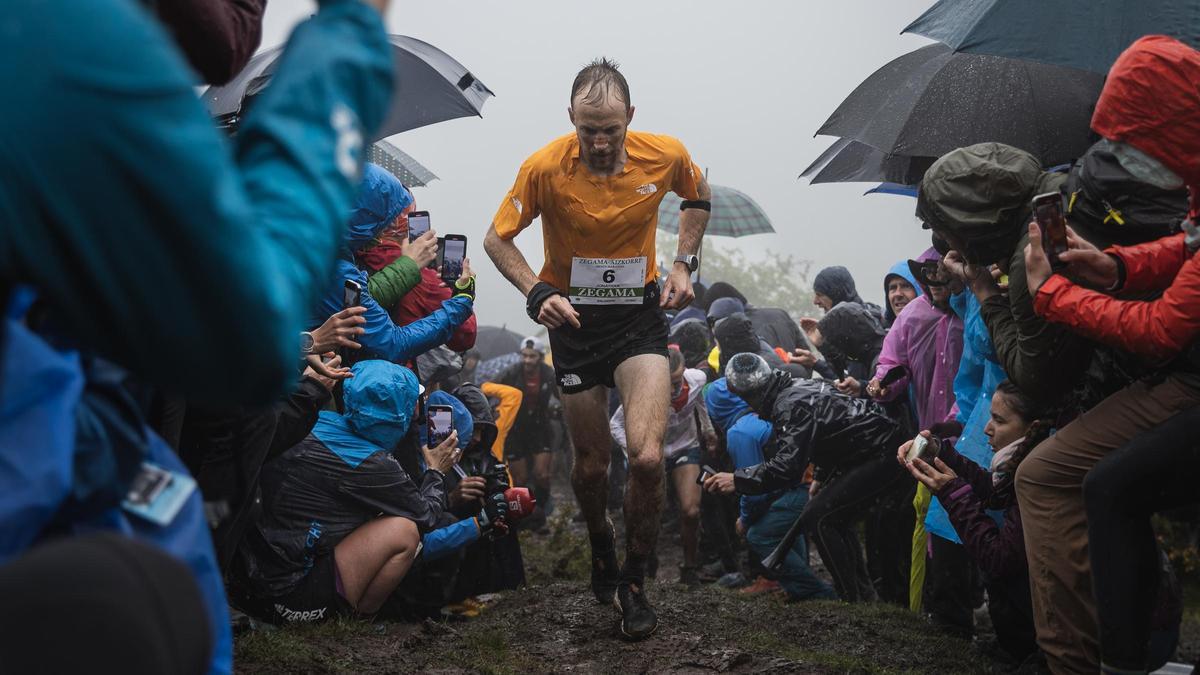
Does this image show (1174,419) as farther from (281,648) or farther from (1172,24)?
(281,648)

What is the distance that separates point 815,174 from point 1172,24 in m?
4.09

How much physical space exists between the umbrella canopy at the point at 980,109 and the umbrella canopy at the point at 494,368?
6536 mm

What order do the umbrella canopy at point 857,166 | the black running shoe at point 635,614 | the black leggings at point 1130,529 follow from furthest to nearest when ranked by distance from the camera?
the umbrella canopy at point 857,166, the black running shoe at point 635,614, the black leggings at point 1130,529

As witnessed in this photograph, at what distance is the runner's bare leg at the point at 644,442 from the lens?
5.24 meters

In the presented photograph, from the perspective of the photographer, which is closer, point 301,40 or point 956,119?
point 301,40

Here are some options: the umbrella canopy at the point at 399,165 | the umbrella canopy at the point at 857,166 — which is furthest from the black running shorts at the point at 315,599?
the umbrella canopy at the point at 399,165

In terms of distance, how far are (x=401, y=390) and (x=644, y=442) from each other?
1291 millimetres

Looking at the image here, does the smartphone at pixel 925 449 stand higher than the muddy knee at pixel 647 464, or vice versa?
the smartphone at pixel 925 449

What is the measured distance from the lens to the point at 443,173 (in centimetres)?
3959

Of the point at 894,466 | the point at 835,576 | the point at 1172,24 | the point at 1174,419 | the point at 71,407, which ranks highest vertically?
the point at 1172,24

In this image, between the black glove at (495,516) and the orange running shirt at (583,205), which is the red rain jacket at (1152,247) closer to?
the orange running shirt at (583,205)

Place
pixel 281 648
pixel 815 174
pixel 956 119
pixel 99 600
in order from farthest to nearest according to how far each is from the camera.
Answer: pixel 815 174 < pixel 956 119 < pixel 281 648 < pixel 99 600

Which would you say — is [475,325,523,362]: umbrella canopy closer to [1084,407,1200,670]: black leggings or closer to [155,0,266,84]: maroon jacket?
[1084,407,1200,670]: black leggings

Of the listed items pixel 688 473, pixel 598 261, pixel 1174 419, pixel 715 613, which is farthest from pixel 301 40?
pixel 688 473
